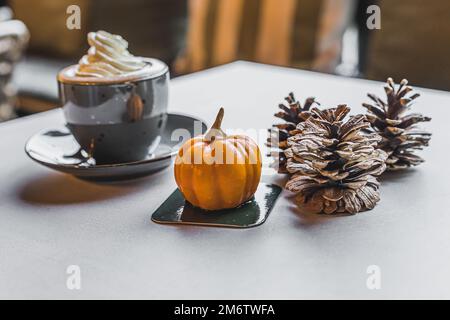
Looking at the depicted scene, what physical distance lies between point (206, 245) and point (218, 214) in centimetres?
6

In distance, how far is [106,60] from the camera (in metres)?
0.75

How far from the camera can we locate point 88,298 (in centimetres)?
50

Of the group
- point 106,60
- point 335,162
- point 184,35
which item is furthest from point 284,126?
point 184,35

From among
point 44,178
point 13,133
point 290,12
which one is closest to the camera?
point 44,178

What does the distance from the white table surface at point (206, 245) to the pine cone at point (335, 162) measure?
0.02m

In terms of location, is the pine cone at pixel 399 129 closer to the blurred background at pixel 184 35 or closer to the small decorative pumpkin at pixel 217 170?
the small decorative pumpkin at pixel 217 170

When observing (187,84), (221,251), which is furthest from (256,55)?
(221,251)

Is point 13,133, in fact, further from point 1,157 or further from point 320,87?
point 320,87

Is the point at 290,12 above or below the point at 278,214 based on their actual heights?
above

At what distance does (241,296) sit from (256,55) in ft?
6.05

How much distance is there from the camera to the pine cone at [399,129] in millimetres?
724

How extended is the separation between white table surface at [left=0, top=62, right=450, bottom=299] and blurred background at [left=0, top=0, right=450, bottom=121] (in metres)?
1.00
